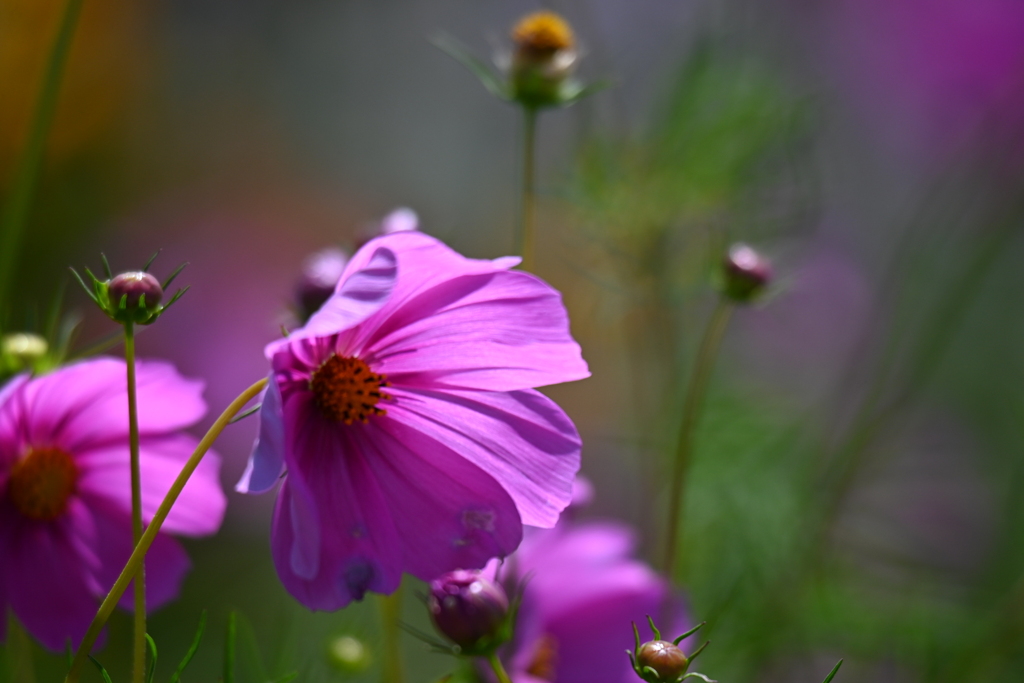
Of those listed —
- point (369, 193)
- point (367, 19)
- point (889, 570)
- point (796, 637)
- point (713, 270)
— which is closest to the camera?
point (713, 270)

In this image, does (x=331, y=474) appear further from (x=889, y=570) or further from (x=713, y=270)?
(x=889, y=570)

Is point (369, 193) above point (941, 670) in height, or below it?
below

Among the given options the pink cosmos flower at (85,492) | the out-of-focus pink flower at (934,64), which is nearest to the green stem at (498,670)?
the pink cosmos flower at (85,492)

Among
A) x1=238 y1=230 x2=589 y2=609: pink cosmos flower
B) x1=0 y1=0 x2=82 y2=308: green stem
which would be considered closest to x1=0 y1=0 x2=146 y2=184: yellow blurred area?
x1=0 y1=0 x2=82 y2=308: green stem

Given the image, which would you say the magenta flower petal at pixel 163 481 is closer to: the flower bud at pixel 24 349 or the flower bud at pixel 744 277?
the flower bud at pixel 24 349

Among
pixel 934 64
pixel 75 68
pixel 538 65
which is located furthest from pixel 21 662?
pixel 75 68

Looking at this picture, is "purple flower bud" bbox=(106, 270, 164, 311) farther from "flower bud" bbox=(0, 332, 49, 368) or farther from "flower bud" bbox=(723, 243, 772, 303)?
"flower bud" bbox=(723, 243, 772, 303)

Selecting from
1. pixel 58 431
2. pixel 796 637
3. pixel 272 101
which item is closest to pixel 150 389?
pixel 58 431
